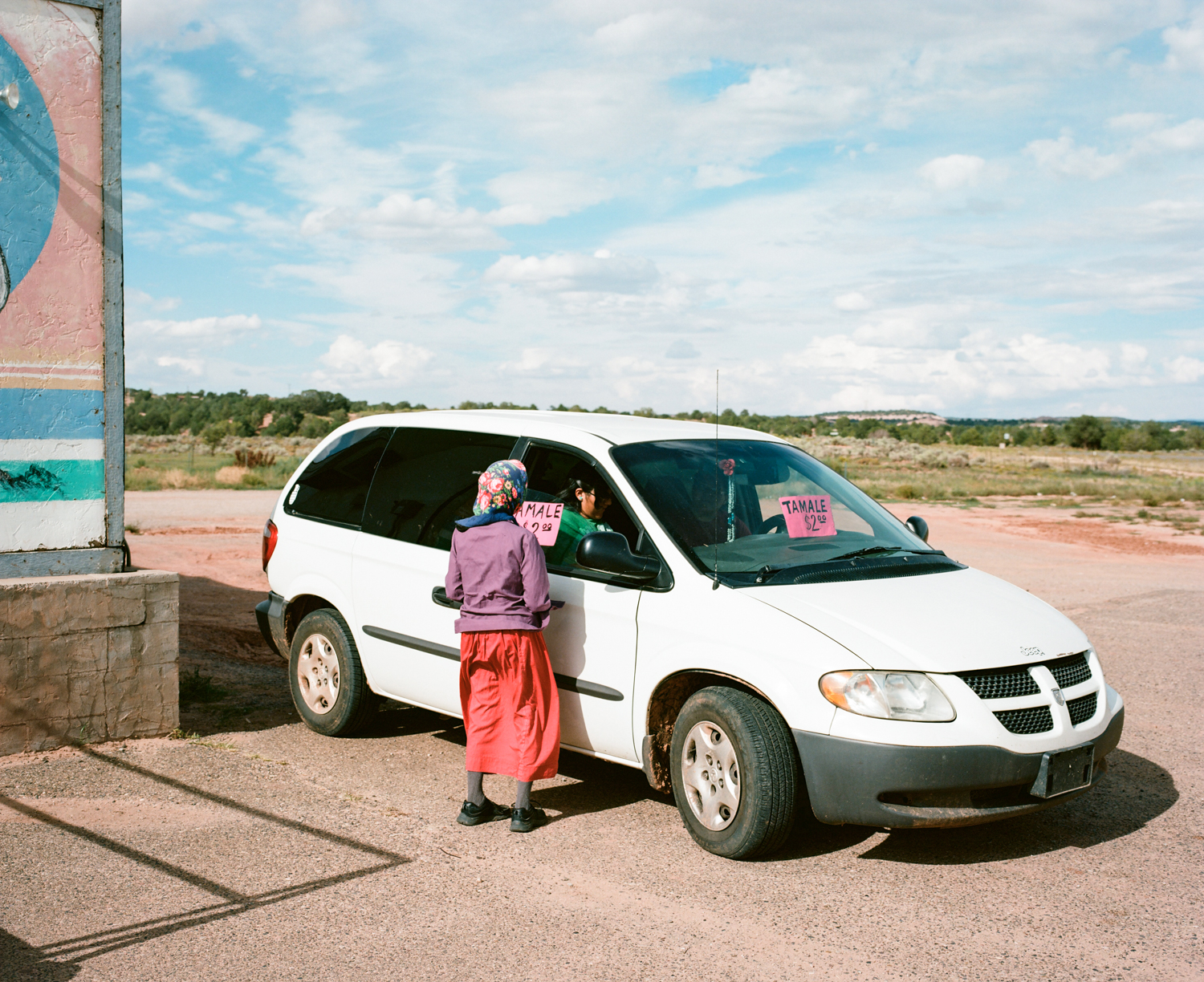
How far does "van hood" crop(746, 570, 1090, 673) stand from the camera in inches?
168

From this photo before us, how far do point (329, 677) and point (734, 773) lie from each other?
2954 mm

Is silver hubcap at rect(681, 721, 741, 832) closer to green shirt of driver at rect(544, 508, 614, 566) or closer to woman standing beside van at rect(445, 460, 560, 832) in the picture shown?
woman standing beside van at rect(445, 460, 560, 832)

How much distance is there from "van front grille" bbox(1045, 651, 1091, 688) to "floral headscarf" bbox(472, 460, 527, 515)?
2461 mm

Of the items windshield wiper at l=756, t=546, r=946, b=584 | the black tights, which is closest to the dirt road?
the black tights

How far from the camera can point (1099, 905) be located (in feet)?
13.7

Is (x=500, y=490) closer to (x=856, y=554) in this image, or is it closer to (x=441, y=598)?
(x=441, y=598)

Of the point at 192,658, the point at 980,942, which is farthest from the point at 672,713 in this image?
the point at 192,658

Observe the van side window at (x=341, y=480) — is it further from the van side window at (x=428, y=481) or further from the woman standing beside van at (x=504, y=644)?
the woman standing beside van at (x=504, y=644)

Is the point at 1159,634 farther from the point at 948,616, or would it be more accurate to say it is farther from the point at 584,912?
A: the point at 584,912

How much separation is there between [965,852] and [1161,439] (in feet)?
447

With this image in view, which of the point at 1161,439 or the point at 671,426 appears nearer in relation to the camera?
the point at 671,426

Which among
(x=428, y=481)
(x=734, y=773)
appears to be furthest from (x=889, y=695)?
(x=428, y=481)

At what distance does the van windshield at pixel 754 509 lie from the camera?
506cm

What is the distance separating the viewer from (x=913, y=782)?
4.13 metres
